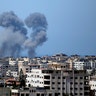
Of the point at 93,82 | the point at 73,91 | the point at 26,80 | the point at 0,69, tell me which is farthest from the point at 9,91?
the point at 0,69

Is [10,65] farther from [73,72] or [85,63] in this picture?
[73,72]

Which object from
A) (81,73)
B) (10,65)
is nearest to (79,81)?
(81,73)

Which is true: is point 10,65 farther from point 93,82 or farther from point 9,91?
point 9,91

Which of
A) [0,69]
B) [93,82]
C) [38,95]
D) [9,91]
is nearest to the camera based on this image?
[9,91]

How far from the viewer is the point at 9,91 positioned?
2592 cm

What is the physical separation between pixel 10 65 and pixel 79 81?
116 feet

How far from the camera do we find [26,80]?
Answer: 3706 cm

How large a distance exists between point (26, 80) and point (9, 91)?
36.6 feet

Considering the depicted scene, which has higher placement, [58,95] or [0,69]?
[0,69]

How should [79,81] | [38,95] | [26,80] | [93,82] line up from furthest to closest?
1. [93,82]
2. [26,80]
3. [79,81]
4. [38,95]

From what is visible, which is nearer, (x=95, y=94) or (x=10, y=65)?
(x=95, y=94)

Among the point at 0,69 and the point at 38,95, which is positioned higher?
the point at 0,69

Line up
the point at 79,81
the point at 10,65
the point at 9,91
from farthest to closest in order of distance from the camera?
the point at 10,65 → the point at 79,81 → the point at 9,91

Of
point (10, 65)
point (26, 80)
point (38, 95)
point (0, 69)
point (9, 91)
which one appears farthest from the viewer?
point (10, 65)
